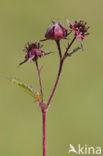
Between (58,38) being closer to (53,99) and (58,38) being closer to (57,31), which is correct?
(57,31)

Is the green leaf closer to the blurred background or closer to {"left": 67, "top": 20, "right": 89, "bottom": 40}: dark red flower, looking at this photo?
{"left": 67, "top": 20, "right": 89, "bottom": 40}: dark red flower

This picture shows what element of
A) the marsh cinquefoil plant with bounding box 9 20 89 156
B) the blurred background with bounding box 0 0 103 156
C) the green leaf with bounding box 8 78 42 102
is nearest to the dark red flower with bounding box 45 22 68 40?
the marsh cinquefoil plant with bounding box 9 20 89 156

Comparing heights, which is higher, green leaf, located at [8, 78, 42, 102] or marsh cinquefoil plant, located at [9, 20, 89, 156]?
marsh cinquefoil plant, located at [9, 20, 89, 156]

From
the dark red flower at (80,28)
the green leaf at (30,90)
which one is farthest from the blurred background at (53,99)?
the dark red flower at (80,28)

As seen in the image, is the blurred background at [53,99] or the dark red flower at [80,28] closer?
the dark red flower at [80,28]

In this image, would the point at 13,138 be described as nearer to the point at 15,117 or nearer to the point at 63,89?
the point at 15,117

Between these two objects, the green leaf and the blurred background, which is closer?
the green leaf

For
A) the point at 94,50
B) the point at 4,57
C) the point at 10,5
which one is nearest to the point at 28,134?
the point at 4,57

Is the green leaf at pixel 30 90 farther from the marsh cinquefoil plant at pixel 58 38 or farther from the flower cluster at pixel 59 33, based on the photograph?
the flower cluster at pixel 59 33

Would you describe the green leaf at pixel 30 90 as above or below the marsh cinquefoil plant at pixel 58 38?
below
